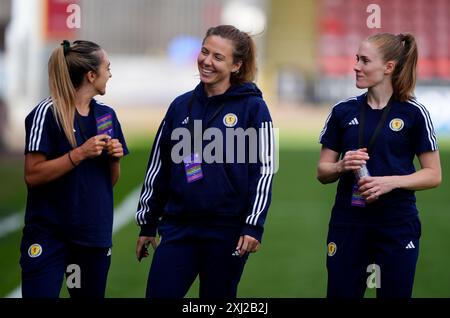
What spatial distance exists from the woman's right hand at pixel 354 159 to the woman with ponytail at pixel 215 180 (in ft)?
1.14

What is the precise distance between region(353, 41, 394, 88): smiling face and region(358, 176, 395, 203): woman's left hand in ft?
1.55

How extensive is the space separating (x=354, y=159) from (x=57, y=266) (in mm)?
A: 1468

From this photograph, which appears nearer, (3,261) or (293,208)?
(3,261)

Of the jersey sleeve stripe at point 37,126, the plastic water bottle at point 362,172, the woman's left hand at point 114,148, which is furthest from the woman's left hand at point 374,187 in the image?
the jersey sleeve stripe at point 37,126

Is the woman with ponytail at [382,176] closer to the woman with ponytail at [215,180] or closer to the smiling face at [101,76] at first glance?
the woman with ponytail at [215,180]

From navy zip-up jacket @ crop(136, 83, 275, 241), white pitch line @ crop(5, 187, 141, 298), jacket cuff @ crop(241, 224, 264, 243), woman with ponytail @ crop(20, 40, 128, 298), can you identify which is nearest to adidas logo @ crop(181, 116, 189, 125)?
navy zip-up jacket @ crop(136, 83, 275, 241)

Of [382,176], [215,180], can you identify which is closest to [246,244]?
[215,180]

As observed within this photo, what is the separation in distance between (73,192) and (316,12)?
37.3m

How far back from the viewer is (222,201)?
4539 mm

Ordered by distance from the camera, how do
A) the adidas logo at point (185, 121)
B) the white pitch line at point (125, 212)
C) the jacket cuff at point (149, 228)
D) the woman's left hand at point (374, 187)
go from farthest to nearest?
the white pitch line at point (125, 212) → the jacket cuff at point (149, 228) → the adidas logo at point (185, 121) → the woman's left hand at point (374, 187)

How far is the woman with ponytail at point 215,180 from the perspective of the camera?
454 centimetres

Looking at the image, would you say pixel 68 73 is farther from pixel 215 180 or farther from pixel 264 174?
pixel 264 174

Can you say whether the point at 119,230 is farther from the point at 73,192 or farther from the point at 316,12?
the point at 316,12
